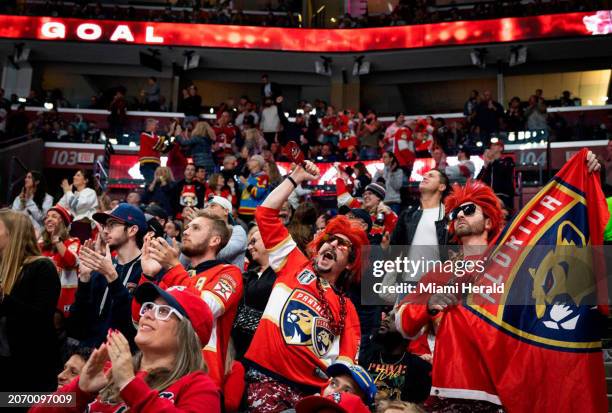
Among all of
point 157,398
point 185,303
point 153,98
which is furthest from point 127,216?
point 153,98

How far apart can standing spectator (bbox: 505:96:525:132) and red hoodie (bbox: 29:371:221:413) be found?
1487cm

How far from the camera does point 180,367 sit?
3137 millimetres

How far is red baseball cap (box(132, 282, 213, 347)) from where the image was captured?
3.28 meters

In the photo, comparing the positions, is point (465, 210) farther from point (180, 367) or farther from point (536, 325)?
point (180, 367)

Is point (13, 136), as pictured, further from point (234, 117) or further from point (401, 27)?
point (401, 27)

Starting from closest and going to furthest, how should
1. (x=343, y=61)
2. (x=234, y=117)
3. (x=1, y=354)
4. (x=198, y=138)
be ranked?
(x=1, y=354), (x=198, y=138), (x=234, y=117), (x=343, y=61)

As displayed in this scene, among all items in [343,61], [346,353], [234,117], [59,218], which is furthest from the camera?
[343,61]

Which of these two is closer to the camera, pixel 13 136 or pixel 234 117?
pixel 13 136

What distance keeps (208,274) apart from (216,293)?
0.86 ft

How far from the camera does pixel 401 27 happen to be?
76.3ft

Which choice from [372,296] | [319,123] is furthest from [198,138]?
[372,296]

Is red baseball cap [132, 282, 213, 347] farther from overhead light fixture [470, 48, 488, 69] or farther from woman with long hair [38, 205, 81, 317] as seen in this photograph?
overhead light fixture [470, 48, 488, 69]

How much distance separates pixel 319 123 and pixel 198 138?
5.75 metres

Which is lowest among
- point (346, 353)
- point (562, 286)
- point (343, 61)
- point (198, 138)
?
point (346, 353)
